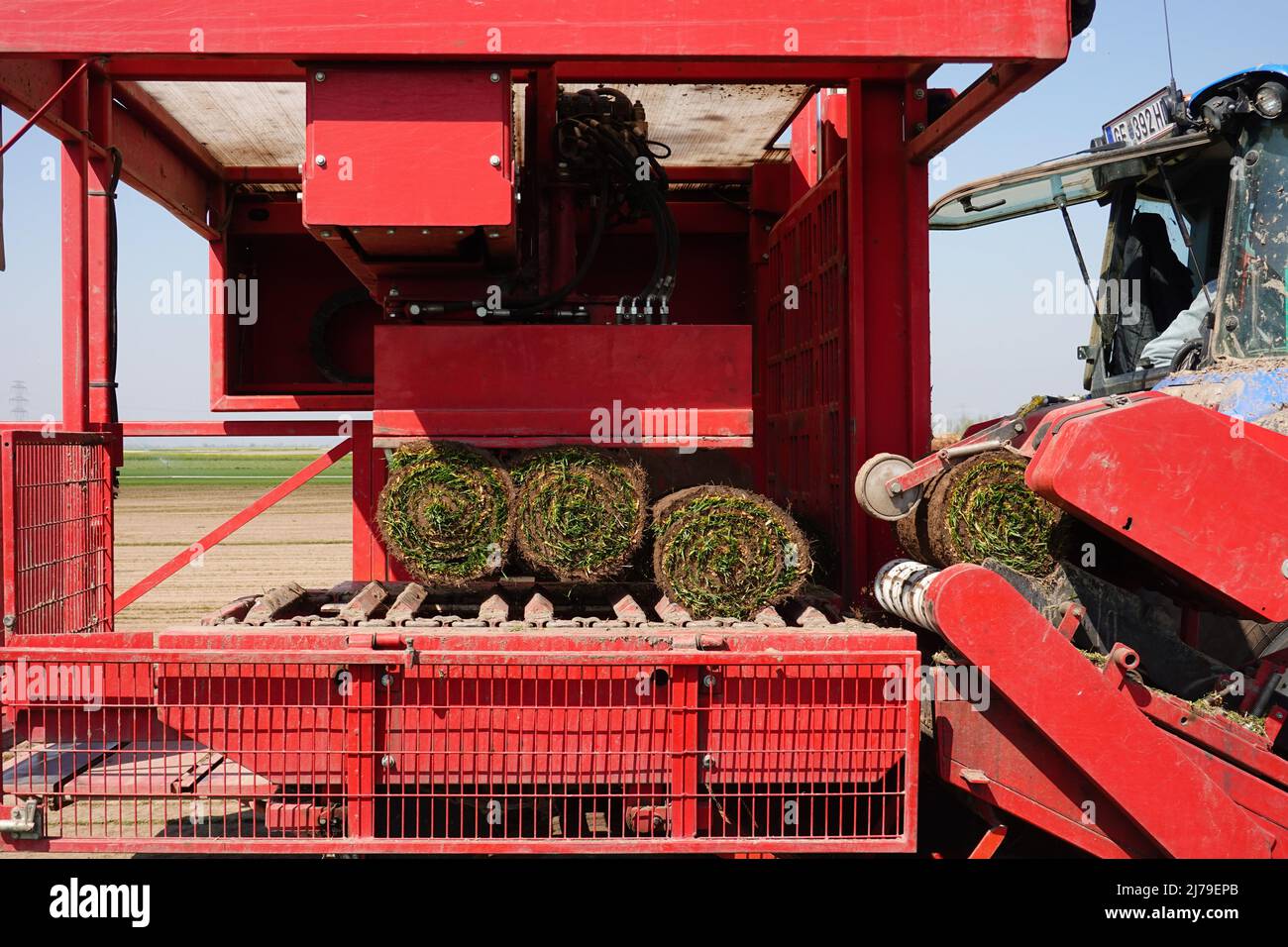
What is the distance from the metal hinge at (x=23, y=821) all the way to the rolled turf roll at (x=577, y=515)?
2123 millimetres

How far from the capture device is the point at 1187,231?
4.90 m

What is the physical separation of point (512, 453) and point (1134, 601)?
2800 millimetres

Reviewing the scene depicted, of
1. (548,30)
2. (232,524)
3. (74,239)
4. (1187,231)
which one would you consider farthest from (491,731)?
(1187,231)

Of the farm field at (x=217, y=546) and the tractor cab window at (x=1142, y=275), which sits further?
the farm field at (x=217, y=546)

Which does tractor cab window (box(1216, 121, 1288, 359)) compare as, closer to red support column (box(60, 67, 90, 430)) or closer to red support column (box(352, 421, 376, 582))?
red support column (box(352, 421, 376, 582))

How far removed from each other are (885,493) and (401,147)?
99.8 inches

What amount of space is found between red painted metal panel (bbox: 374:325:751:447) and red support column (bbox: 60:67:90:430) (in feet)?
6.07

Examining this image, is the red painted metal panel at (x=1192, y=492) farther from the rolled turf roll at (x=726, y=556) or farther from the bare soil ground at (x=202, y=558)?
the bare soil ground at (x=202, y=558)

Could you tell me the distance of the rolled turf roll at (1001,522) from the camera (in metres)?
4.55

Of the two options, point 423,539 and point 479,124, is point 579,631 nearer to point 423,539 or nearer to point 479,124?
point 423,539

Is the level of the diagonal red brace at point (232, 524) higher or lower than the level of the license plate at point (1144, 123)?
lower

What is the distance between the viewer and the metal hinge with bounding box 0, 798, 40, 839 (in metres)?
Result: 4.01
